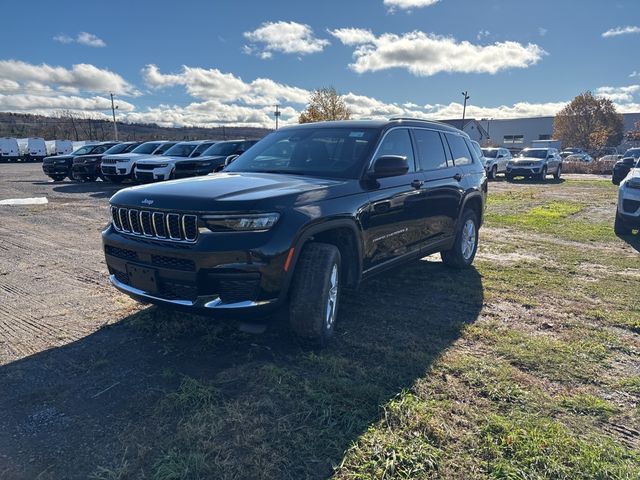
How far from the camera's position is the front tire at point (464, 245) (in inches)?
238

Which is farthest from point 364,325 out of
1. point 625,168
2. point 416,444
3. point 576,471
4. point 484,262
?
point 625,168

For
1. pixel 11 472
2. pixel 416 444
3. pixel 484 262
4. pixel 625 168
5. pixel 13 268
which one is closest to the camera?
pixel 11 472

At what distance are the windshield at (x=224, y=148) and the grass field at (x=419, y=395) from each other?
11017 millimetres

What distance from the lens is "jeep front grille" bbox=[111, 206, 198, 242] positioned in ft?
10.7

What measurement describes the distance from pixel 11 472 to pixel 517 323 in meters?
3.94

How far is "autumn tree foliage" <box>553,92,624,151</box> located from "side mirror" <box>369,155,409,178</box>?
200ft

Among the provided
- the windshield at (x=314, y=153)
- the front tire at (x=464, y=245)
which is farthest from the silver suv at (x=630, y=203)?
the windshield at (x=314, y=153)

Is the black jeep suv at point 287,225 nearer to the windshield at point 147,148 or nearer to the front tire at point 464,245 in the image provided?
the front tire at point 464,245

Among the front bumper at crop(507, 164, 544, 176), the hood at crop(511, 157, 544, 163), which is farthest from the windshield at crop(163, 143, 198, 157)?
the hood at crop(511, 157, 544, 163)

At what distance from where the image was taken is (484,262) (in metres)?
6.75

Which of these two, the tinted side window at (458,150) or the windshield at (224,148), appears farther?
the windshield at (224,148)

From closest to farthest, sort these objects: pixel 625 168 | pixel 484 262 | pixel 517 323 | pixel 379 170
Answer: pixel 379 170 < pixel 517 323 < pixel 484 262 < pixel 625 168

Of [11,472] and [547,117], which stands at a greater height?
[547,117]

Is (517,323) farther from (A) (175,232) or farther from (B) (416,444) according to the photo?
(A) (175,232)
